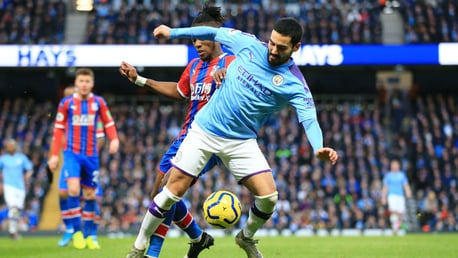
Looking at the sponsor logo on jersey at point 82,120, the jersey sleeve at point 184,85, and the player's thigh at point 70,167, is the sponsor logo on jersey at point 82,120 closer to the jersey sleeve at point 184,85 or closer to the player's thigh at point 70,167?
the player's thigh at point 70,167

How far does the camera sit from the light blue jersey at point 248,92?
683 centimetres

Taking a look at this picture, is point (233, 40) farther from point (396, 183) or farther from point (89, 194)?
point (396, 183)

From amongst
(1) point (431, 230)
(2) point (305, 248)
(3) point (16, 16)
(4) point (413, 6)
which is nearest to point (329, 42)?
(4) point (413, 6)

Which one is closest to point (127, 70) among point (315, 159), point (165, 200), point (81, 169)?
point (165, 200)

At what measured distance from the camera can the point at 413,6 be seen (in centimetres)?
2636

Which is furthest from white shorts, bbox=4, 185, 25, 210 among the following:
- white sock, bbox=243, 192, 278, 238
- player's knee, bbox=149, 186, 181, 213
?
player's knee, bbox=149, 186, 181, 213

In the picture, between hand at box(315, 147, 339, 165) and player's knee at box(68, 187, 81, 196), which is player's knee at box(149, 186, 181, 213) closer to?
hand at box(315, 147, 339, 165)

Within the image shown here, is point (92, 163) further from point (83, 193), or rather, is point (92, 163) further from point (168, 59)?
point (168, 59)

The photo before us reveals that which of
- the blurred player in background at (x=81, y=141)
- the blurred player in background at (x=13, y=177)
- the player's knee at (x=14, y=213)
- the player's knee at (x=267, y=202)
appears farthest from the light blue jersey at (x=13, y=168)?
the player's knee at (x=267, y=202)

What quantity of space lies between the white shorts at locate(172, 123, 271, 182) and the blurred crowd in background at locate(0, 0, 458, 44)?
Answer: 17053 millimetres

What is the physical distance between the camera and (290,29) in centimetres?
669

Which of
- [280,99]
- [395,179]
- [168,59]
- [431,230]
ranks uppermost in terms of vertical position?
[168,59]

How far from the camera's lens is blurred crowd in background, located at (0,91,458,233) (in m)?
21.4

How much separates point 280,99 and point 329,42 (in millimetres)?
17653
